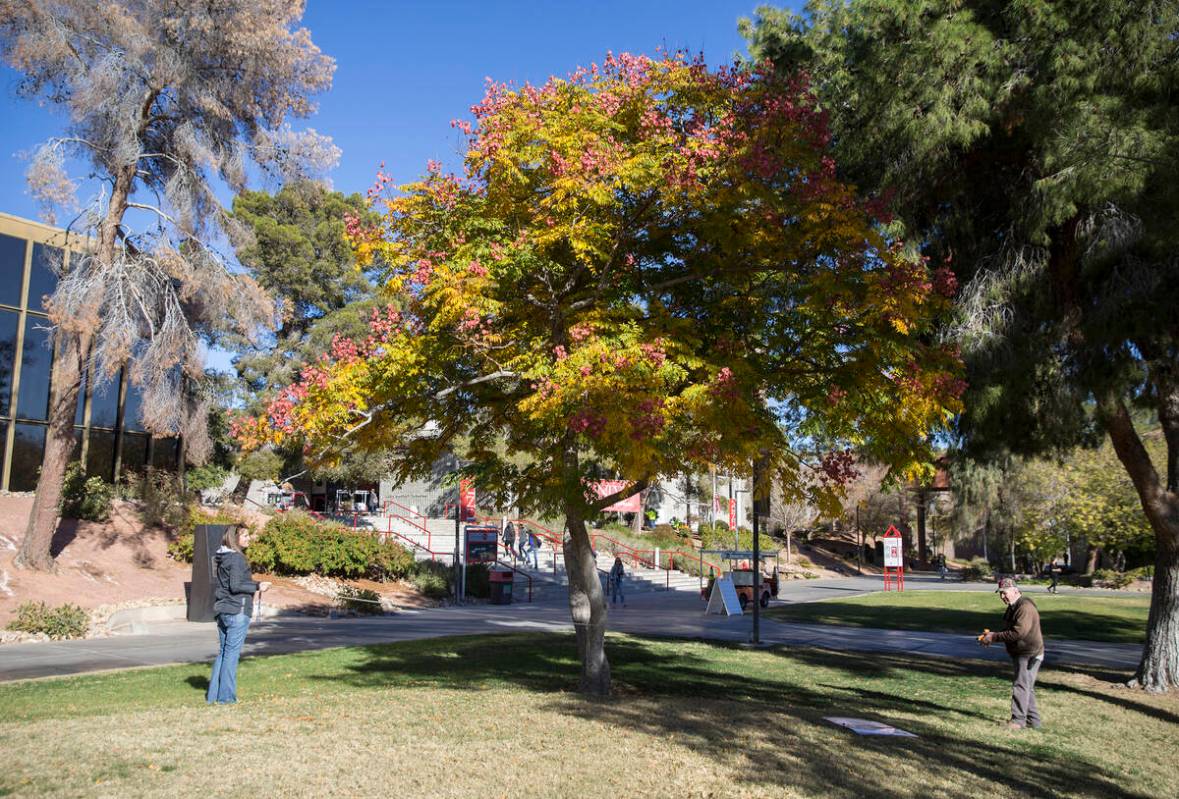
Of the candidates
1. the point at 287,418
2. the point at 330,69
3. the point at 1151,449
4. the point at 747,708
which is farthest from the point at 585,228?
the point at 1151,449

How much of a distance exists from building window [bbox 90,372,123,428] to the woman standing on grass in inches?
886

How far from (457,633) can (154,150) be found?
47.2 feet

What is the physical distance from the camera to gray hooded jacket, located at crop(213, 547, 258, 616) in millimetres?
8094

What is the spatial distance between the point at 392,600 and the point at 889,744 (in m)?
17.9

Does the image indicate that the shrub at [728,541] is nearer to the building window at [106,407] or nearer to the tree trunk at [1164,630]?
the building window at [106,407]

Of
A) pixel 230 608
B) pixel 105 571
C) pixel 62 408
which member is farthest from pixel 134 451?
pixel 230 608

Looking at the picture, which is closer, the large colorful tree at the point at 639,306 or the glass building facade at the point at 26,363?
the large colorful tree at the point at 639,306

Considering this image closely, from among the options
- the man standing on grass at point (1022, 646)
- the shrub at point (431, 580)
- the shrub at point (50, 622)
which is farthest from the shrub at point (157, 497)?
the man standing on grass at point (1022, 646)

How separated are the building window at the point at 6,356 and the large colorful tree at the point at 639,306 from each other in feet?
70.3

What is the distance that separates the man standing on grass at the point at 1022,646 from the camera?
8641 mm

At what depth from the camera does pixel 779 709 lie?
350 inches

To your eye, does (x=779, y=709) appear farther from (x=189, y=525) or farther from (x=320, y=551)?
(x=189, y=525)

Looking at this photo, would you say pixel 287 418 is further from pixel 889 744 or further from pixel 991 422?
pixel 991 422

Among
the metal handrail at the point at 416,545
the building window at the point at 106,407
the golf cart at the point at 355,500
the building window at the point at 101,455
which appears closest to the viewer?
the building window at the point at 101,455
